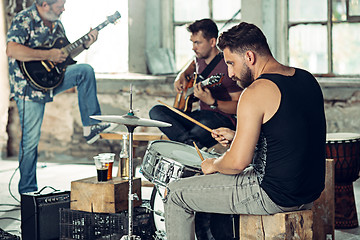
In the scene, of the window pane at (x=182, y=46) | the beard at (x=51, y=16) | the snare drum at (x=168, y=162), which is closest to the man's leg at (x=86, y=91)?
the beard at (x=51, y=16)

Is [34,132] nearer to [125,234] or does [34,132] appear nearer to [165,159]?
[125,234]

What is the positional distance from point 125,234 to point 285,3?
4.00 meters

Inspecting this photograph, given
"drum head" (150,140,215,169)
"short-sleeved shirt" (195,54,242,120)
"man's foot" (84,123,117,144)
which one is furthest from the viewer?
"man's foot" (84,123,117,144)

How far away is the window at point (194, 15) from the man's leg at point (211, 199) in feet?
13.6

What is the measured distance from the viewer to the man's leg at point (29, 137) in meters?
4.98

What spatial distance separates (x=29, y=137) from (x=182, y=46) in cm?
265

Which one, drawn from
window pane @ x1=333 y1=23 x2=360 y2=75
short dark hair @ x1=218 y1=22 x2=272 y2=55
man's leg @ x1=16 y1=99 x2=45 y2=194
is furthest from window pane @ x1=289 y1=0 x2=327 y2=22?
short dark hair @ x1=218 y1=22 x2=272 y2=55

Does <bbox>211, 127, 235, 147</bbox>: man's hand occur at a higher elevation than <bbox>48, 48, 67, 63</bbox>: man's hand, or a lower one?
lower

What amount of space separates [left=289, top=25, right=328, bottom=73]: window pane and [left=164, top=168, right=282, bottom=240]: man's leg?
4038 mm

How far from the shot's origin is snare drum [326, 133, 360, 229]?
4078 millimetres

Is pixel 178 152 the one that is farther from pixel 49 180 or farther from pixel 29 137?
pixel 49 180

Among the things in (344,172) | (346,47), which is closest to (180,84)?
(344,172)

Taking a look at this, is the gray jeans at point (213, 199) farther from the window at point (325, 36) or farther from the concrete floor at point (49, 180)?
the window at point (325, 36)

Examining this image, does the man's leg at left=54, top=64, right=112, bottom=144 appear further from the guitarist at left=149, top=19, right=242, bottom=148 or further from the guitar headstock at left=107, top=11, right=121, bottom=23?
the guitarist at left=149, top=19, right=242, bottom=148
